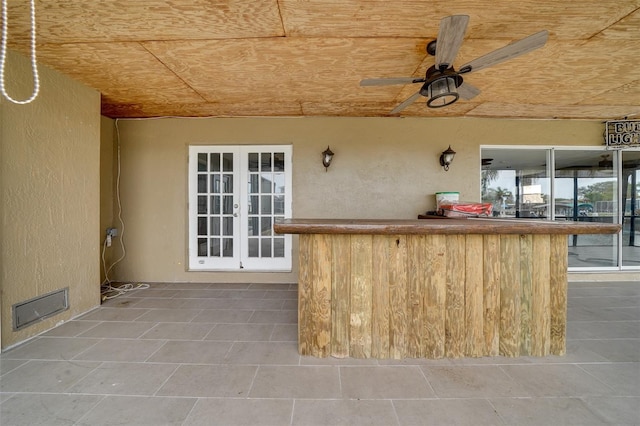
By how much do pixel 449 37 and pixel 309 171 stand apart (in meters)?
2.62

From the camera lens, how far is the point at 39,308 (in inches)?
→ 95.7

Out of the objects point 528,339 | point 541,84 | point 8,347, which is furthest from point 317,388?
point 541,84

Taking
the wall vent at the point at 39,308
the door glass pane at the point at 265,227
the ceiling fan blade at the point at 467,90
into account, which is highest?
the ceiling fan blade at the point at 467,90

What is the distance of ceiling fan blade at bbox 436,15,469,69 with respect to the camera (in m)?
1.50

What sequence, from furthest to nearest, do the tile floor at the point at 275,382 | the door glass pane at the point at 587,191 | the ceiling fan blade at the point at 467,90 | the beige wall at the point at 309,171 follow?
the door glass pane at the point at 587,191
the beige wall at the point at 309,171
the ceiling fan blade at the point at 467,90
the tile floor at the point at 275,382

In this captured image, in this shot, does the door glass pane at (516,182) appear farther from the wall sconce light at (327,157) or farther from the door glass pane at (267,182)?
the door glass pane at (267,182)

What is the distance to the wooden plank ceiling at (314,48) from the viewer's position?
182cm

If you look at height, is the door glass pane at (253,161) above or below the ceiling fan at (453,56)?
below

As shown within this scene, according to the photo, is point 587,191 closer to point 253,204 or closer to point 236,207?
point 253,204

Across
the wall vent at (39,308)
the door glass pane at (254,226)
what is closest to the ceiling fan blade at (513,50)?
the door glass pane at (254,226)

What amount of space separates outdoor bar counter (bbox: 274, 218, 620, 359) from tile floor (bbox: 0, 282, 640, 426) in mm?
161

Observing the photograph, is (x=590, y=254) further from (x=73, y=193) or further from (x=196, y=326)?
(x=73, y=193)

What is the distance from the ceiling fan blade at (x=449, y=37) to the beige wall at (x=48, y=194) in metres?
3.44

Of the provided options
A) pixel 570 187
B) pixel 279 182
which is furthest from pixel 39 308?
pixel 570 187
